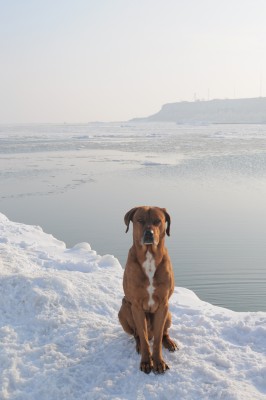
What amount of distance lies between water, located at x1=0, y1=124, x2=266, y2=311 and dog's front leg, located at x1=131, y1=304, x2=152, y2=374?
339 centimetres

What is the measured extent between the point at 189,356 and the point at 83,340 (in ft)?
3.63

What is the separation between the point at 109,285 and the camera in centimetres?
636

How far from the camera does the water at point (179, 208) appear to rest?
8227 millimetres

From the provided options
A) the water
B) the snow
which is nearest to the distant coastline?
the water

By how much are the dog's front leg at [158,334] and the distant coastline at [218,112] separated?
354ft

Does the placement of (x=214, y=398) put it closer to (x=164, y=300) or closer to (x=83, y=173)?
(x=164, y=300)

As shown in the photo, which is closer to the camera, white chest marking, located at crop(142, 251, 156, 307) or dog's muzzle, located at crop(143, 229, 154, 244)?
dog's muzzle, located at crop(143, 229, 154, 244)

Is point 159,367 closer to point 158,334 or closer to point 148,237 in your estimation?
point 158,334

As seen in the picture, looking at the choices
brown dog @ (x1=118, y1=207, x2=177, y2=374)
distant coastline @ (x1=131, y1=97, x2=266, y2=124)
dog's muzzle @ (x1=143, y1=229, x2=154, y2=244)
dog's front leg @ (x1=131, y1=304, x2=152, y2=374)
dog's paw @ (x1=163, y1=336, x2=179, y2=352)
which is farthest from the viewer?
distant coastline @ (x1=131, y1=97, x2=266, y2=124)

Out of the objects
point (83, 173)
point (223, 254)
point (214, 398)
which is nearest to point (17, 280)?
point (214, 398)

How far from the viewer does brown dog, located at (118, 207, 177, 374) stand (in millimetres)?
3854

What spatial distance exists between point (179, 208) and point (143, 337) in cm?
913

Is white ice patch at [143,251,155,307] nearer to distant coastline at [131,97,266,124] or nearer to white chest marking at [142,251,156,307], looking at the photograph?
white chest marking at [142,251,156,307]

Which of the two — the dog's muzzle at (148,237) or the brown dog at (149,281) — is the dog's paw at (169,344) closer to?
the brown dog at (149,281)
